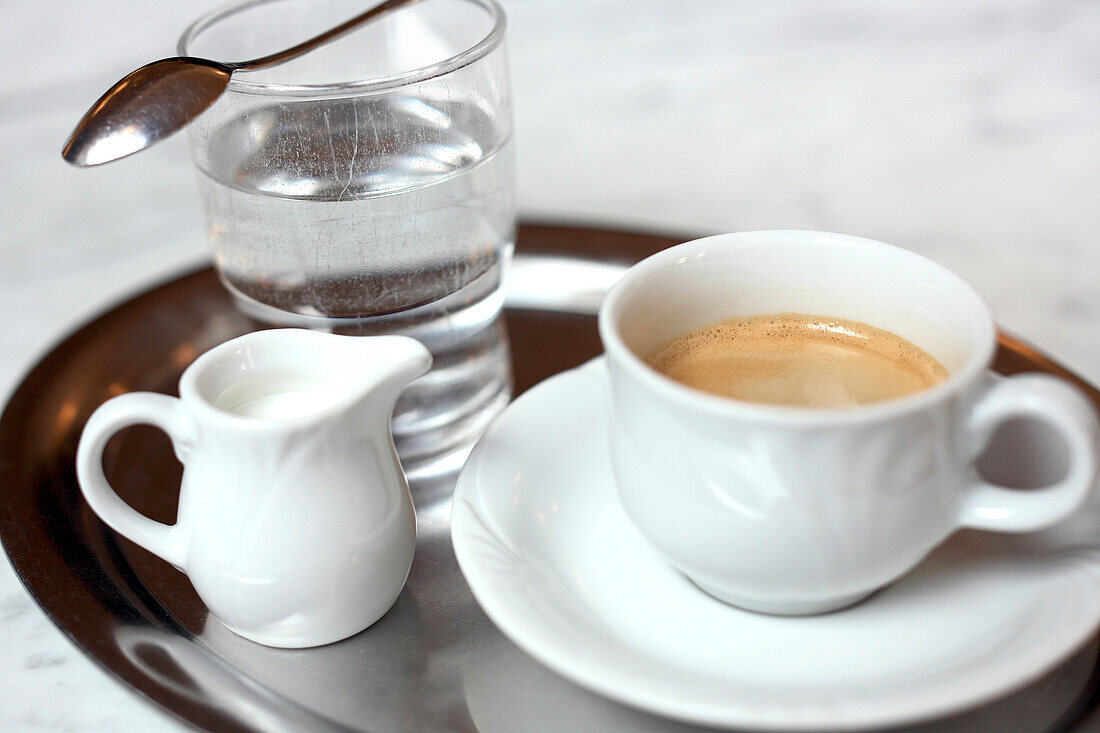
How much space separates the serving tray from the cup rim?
0.15 m

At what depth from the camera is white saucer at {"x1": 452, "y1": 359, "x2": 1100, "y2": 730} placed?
0.51 meters

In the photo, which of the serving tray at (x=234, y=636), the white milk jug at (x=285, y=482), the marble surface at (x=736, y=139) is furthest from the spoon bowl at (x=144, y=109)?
the marble surface at (x=736, y=139)

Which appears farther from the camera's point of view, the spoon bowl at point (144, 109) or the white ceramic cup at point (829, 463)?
the spoon bowl at point (144, 109)

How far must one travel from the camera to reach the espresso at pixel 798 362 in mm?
643

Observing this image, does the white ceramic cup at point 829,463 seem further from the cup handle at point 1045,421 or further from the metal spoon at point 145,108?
the metal spoon at point 145,108

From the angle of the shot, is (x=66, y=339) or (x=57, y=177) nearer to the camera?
(x=66, y=339)

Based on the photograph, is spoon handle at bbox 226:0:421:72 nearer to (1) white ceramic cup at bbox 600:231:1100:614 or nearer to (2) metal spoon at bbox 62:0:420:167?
(2) metal spoon at bbox 62:0:420:167

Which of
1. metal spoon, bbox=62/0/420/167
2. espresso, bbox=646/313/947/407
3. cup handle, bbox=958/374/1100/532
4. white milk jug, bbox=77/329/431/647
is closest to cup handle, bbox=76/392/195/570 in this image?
white milk jug, bbox=77/329/431/647

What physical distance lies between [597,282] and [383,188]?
0.30 metres

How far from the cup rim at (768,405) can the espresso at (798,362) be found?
0.09 feet

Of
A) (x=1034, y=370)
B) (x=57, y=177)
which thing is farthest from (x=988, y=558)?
(x=57, y=177)

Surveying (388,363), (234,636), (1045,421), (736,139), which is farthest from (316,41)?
(736,139)

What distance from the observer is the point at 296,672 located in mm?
624

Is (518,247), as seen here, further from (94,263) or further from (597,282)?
(94,263)
